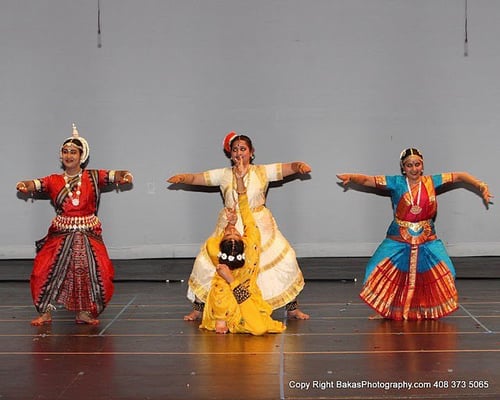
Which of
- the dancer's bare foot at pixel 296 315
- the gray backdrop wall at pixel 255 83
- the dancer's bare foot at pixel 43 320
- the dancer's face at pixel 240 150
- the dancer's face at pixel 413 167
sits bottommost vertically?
the dancer's bare foot at pixel 296 315

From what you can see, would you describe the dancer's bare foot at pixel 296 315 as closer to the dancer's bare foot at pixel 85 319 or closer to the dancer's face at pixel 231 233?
the dancer's face at pixel 231 233

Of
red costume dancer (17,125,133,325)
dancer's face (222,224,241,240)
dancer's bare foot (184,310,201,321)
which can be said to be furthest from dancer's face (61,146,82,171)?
dancer's bare foot (184,310,201,321)

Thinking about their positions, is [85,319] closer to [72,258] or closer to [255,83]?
[72,258]

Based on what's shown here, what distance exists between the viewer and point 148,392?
12.9 ft

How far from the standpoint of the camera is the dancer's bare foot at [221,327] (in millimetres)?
5230

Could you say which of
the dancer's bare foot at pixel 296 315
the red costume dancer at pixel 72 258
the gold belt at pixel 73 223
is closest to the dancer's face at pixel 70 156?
the red costume dancer at pixel 72 258

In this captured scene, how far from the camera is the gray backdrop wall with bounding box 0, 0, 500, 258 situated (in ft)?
25.4

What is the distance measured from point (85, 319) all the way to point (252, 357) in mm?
1473

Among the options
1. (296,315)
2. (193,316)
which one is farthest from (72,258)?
(296,315)

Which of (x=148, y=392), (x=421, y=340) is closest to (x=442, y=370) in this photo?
(x=421, y=340)

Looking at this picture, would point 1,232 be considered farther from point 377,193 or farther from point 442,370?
point 442,370

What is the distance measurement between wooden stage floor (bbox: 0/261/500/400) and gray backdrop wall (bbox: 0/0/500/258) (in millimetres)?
1874

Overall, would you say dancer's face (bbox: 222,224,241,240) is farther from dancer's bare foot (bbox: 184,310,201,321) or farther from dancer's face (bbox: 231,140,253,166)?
dancer's bare foot (bbox: 184,310,201,321)

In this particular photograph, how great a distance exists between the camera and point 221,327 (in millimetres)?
5234
